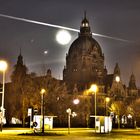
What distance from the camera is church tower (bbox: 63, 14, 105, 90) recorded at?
18288 centimetres

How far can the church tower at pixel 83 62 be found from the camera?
182875 millimetres

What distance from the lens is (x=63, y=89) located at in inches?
4087

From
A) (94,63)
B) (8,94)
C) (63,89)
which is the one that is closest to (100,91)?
(94,63)

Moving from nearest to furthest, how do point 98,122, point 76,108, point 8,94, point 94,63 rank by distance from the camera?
1. point 98,122
2. point 8,94
3. point 76,108
4. point 94,63

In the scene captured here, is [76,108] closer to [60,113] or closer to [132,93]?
[60,113]

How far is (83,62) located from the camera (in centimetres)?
18775

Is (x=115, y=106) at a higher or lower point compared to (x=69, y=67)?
lower

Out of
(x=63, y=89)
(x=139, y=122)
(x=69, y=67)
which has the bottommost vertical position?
(x=139, y=122)

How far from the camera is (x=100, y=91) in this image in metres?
166

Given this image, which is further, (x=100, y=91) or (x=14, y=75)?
(x=100, y=91)

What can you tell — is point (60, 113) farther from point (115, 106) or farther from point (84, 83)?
point (84, 83)

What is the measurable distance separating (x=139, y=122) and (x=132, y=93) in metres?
67.0

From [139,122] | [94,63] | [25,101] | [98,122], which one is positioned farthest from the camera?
[94,63]

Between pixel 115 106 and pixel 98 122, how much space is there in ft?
240
